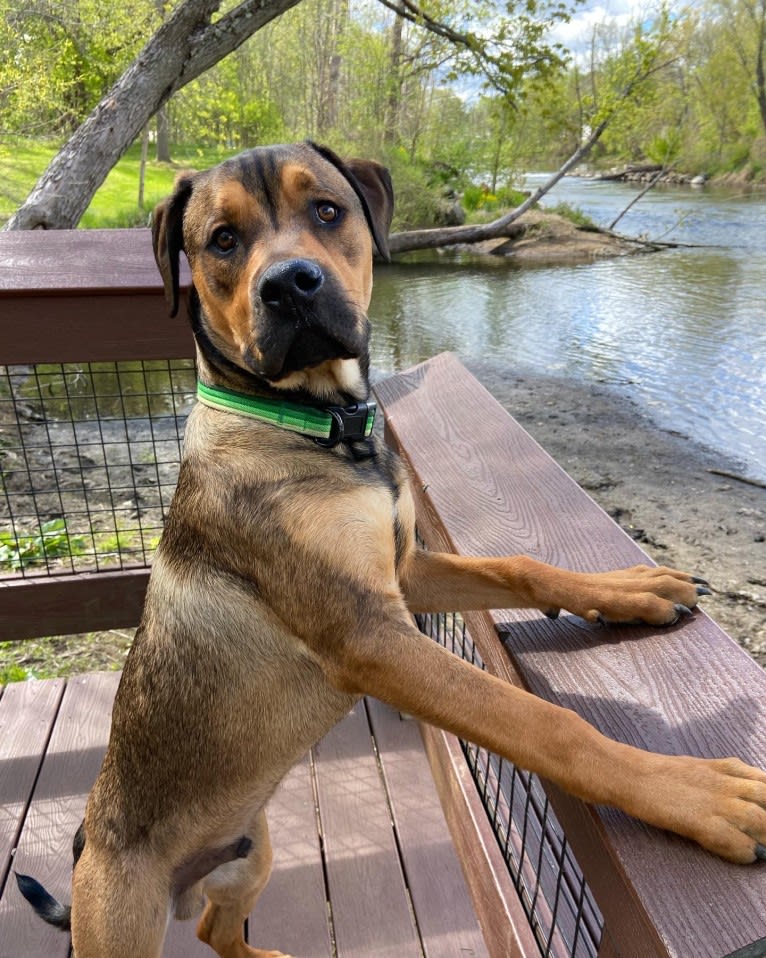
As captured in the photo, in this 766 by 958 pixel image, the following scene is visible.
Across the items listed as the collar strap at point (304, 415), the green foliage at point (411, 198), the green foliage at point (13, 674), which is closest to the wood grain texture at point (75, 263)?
the collar strap at point (304, 415)

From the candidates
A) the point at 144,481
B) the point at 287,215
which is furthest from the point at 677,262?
the point at 287,215

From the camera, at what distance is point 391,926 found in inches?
93.1

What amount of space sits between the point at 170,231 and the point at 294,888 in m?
2.15

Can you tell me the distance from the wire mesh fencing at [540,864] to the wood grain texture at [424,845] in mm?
234

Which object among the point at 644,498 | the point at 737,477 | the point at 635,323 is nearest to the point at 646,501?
the point at 644,498

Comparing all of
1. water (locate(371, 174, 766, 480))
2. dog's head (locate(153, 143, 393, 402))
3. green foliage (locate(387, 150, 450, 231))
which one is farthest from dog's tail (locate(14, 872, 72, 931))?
green foliage (locate(387, 150, 450, 231))

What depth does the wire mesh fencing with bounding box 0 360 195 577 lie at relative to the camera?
418cm

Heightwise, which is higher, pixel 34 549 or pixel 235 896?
pixel 235 896

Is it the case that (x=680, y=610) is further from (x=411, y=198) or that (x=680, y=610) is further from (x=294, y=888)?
(x=411, y=198)

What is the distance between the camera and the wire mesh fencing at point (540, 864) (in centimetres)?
187

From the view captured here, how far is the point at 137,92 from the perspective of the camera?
6.28 metres

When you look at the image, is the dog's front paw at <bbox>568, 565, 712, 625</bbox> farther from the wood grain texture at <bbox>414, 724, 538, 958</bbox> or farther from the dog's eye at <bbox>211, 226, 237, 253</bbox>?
the dog's eye at <bbox>211, 226, 237, 253</bbox>

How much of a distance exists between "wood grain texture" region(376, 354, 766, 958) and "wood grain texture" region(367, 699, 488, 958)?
3.62ft

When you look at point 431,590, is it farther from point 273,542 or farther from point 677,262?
point 677,262
